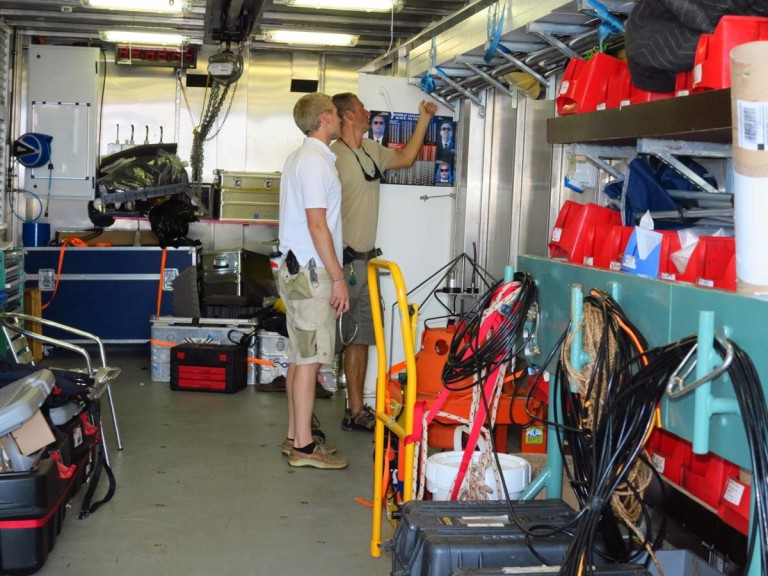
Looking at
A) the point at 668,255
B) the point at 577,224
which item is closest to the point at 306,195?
the point at 577,224

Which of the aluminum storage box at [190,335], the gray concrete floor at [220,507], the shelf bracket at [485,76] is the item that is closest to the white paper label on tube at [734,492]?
the gray concrete floor at [220,507]

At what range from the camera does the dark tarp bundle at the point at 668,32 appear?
8.05 feet

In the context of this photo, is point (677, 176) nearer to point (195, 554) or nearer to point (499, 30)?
point (499, 30)

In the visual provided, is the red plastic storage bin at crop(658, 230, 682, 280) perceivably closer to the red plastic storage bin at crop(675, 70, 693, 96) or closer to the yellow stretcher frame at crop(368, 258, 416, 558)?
the red plastic storage bin at crop(675, 70, 693, 96)

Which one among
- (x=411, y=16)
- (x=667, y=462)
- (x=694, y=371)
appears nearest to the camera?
(x=694, y=371)

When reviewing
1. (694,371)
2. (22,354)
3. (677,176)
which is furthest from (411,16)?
(694,371)

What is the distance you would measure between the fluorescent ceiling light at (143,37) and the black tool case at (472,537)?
275 inches

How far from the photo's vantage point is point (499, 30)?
4.34 metres

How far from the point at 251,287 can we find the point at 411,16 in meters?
2.88

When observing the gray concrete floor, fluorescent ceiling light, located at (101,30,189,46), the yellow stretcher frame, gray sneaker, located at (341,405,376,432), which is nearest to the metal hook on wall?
the yellow stretcher frame

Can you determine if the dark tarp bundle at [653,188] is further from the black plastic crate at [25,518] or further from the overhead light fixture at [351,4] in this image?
the overhead light fixture at [351,4]

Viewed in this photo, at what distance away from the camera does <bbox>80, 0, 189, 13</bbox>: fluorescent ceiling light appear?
7.29 m

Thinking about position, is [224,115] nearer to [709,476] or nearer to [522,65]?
[522,65]

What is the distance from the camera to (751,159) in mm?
1943
